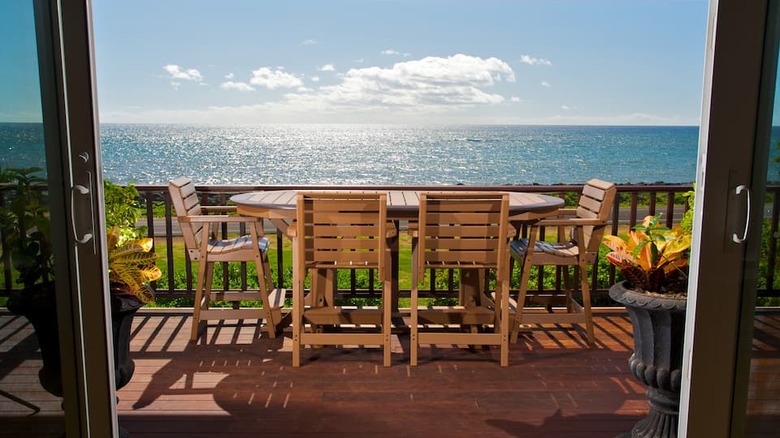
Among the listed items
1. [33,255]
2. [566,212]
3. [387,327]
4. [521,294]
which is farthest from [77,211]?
[566,212]

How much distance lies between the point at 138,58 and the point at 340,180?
1159cm

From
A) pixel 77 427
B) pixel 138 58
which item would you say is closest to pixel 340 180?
pixel 138 58

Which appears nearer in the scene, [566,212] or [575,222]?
[575,222]

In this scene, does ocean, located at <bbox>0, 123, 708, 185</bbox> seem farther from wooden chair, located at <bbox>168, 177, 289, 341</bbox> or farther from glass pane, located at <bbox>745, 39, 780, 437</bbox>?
glass pane, located at <bbox>745, 39, 780, 437</bbox>

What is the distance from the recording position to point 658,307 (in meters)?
2.21

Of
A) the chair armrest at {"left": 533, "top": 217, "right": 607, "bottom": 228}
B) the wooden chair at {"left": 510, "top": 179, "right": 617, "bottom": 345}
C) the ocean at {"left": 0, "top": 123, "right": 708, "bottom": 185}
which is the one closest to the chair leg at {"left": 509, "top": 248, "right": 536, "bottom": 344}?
the wooden chair at {"left": 510, "top": 179, "right": 617, "bottom": 345}

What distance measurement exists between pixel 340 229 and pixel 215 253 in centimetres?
95

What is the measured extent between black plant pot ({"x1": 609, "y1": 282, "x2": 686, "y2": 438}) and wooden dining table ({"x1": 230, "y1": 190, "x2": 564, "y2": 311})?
1.24 m

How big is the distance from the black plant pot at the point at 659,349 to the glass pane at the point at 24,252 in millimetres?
2036

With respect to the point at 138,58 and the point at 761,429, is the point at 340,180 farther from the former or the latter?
the point at 761,429

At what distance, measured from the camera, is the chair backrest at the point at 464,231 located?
10.9 ft

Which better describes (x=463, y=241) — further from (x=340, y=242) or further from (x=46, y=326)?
(x=46, y=326)

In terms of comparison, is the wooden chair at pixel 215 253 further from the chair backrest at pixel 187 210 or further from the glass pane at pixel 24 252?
the glass pane at pixel 24 252

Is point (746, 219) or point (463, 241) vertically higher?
point (746, 219)
